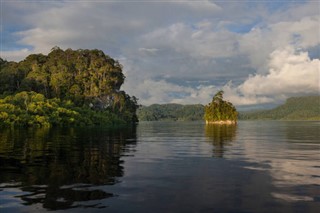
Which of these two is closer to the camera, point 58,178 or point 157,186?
point 157,186

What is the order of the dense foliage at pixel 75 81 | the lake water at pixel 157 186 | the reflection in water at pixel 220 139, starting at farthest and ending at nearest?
1. the dense foliage at pixel 75 81
2. the reflection in water at pixel 220 139
3. the lake water at pixel 157 186

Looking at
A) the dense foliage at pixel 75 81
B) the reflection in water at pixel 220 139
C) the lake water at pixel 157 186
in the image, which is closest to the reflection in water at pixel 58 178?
the lake water at pixel 157 186

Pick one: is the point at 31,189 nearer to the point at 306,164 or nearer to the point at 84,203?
the point at 84,203

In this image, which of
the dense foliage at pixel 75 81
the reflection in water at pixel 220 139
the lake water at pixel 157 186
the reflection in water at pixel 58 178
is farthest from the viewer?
the dense foliage at pixel 75 81

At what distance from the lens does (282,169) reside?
21125 millimetres

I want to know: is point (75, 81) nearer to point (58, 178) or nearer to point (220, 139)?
point (220, 139)

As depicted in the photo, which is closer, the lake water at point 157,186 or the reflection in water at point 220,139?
the lake water at point 157,186

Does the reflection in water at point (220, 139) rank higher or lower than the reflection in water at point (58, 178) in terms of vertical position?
lower

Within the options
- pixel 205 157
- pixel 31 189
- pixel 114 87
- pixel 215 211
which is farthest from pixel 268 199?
pixel 114 87

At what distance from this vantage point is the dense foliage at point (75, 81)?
13462 cm

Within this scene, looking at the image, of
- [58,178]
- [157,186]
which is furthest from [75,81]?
[157,186]

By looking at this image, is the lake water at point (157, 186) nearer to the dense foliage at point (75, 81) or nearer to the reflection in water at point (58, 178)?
the reflection in water at point (58, 178)

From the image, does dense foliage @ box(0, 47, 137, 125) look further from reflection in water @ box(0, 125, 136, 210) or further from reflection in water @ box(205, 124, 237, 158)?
reflection in water @ box(0, 125, 136, 210)

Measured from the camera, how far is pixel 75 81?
160500 millimetres
